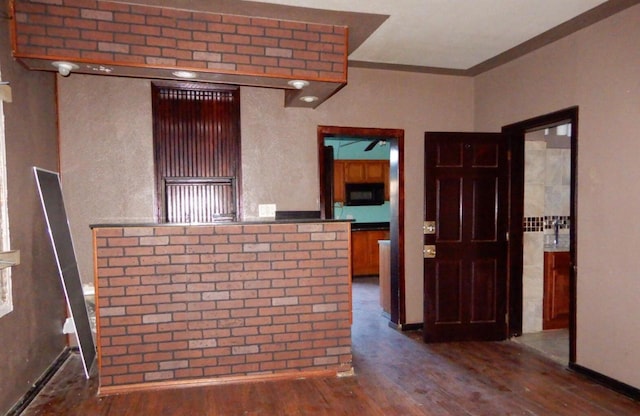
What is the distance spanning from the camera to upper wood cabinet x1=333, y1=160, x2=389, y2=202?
7.54 m

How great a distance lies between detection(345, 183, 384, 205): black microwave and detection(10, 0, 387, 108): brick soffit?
4439mm

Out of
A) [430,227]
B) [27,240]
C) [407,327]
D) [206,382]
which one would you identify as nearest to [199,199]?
[27,240]

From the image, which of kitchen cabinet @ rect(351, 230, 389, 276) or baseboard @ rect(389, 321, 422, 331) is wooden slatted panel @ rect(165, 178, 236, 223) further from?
kitchen cabinet @ rect(351, 230, 389, 276)

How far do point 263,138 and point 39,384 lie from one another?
271 centimetres

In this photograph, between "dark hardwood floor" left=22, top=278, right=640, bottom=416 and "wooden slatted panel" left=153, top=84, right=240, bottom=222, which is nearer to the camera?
"dark hardwood floor" left=22, top=278, right=640, bottom=416

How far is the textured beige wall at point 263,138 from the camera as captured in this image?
11.8 feet

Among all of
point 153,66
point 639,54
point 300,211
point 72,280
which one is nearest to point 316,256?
point 300,211

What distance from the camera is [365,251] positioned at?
741cm

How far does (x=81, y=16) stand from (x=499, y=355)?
168 inches

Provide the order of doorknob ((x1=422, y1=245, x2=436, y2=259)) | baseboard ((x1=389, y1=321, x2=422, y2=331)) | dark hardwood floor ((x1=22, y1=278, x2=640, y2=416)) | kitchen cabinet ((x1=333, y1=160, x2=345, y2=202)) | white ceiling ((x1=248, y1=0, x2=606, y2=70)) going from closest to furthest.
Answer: dark hardwood floor ((x1=22, y1=278, x2=640, y2=416)) → white ceiling ((x1=248, y1=0, x2=606, y2=70)) → doorknob ((x1=422, y1=245, x2=436, y2=259)) → baseboard ((x1=389, y1=321, x2=422, y2=331)) → kitchen cabinet ((x1=333, y1=160, x2=345, y2=202))

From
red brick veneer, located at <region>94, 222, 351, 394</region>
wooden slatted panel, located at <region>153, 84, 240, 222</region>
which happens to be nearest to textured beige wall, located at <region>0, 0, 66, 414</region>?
red brick veneer, located at <region>94, 222, 351, 394</region>

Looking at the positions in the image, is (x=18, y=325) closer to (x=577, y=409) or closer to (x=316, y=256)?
(x=316, y=256)

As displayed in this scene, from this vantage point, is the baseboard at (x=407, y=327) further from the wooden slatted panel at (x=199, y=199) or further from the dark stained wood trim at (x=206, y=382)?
the wooden slatted panel at (x=199, y=199)

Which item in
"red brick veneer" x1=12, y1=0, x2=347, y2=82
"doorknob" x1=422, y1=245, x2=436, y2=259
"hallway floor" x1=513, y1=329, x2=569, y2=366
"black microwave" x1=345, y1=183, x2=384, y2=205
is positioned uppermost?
"red brick veneer" x1=12, y1=0, x2=347, y2=82
